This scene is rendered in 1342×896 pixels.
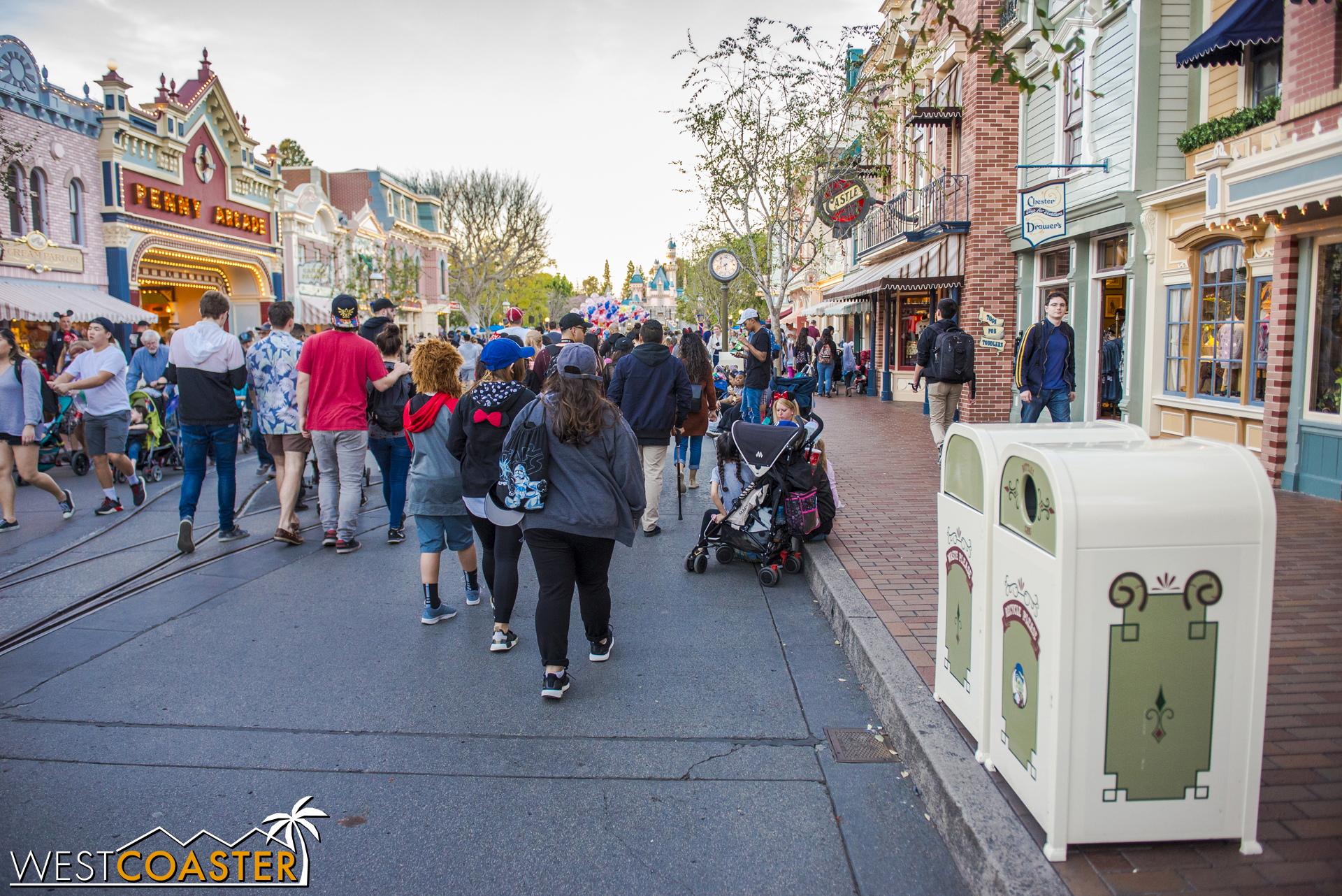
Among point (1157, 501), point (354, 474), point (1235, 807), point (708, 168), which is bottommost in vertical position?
point (1235, 807)

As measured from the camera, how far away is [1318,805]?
9.59 ft

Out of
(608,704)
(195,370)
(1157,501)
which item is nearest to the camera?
(1157,501)

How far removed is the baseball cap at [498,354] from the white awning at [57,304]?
16.2 meters

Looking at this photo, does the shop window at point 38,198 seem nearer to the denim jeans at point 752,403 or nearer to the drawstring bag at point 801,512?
the denim jeans at point 752,403

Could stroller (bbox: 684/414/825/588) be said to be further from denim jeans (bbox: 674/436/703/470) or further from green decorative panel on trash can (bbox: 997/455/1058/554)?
green decorative panel on trash can (bbox: 997/455/1058/554)

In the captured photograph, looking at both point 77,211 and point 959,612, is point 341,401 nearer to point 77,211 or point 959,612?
point 959,612

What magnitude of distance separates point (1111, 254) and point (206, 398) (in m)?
12.0

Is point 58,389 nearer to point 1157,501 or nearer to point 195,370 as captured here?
point 195,370

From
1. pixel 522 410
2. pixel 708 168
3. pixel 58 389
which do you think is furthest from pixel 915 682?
pixel 708 168

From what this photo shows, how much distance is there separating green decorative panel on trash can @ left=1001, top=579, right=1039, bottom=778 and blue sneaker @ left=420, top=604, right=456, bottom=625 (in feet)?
11.7

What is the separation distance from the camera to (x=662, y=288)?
64.8 meters

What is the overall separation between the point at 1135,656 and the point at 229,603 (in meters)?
5.40

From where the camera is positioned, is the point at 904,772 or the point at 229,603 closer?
the point at 904,772

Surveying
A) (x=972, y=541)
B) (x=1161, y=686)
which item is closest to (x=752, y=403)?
(x=972, y=541)
